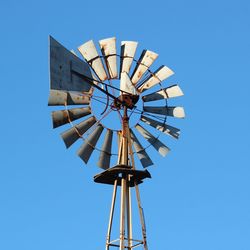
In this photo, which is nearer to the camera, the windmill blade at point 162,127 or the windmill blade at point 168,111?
the windmill blade at point 162,127

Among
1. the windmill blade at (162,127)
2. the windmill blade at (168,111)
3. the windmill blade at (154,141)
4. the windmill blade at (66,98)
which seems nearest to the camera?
the windmill blade at (66,98)

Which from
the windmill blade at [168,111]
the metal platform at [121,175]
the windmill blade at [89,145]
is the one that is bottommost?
the metal platform at [121,175]

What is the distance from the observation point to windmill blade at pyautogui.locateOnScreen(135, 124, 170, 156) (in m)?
22.0

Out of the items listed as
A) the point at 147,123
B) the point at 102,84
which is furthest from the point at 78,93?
the point at 147,123

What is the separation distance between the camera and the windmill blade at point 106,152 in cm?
2156

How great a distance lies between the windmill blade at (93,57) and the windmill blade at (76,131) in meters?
1.33

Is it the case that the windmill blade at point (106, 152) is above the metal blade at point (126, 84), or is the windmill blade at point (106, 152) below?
below

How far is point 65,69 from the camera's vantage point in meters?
19.8

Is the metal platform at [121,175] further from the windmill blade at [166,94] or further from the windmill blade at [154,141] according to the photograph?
the windmill blade at [166,94]

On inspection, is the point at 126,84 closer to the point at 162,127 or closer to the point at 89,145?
the point at 162,127

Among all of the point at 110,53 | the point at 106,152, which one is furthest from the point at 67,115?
the point at 110,53

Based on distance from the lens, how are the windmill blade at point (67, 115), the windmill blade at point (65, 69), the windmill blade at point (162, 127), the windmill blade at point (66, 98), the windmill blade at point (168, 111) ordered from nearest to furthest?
the windmill blade at point (65, 69) < the windmill blade at point (66, 98) < the windmill blade at point (67, 115) < the windmill blade at point (162, 127) < the windmill blade at point (168, 111)

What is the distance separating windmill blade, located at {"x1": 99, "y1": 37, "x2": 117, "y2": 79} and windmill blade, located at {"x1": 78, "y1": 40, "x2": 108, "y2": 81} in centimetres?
21

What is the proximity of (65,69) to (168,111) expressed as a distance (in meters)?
3.98
